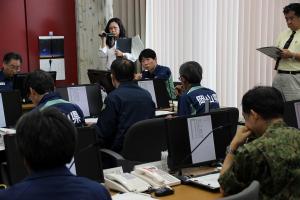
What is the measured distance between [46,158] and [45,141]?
2.1 inches

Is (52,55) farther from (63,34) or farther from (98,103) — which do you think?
(98,103)

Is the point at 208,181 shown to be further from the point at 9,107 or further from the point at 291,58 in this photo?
the point at 291,58

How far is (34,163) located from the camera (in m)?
1.47

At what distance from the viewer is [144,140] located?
3.64 metres

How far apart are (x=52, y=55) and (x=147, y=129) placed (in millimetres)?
4016

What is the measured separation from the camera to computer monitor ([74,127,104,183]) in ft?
7.77

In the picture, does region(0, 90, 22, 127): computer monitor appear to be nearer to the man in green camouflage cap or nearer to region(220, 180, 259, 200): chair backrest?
the man in green camouflage cap

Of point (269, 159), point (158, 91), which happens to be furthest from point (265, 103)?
point (158, 91)

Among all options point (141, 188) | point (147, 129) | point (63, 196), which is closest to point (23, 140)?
point (63, 196)

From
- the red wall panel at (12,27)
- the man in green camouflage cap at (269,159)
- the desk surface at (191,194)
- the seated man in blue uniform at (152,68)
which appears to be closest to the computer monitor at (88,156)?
the desk surface at (191,194)

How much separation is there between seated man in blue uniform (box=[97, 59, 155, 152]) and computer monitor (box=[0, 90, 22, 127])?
75 centimetres

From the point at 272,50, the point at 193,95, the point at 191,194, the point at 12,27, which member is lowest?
the point at 191,194

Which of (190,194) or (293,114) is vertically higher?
→ (293,114)

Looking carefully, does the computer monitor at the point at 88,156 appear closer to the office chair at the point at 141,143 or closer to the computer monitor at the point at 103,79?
the office chair at the point at 141,143
